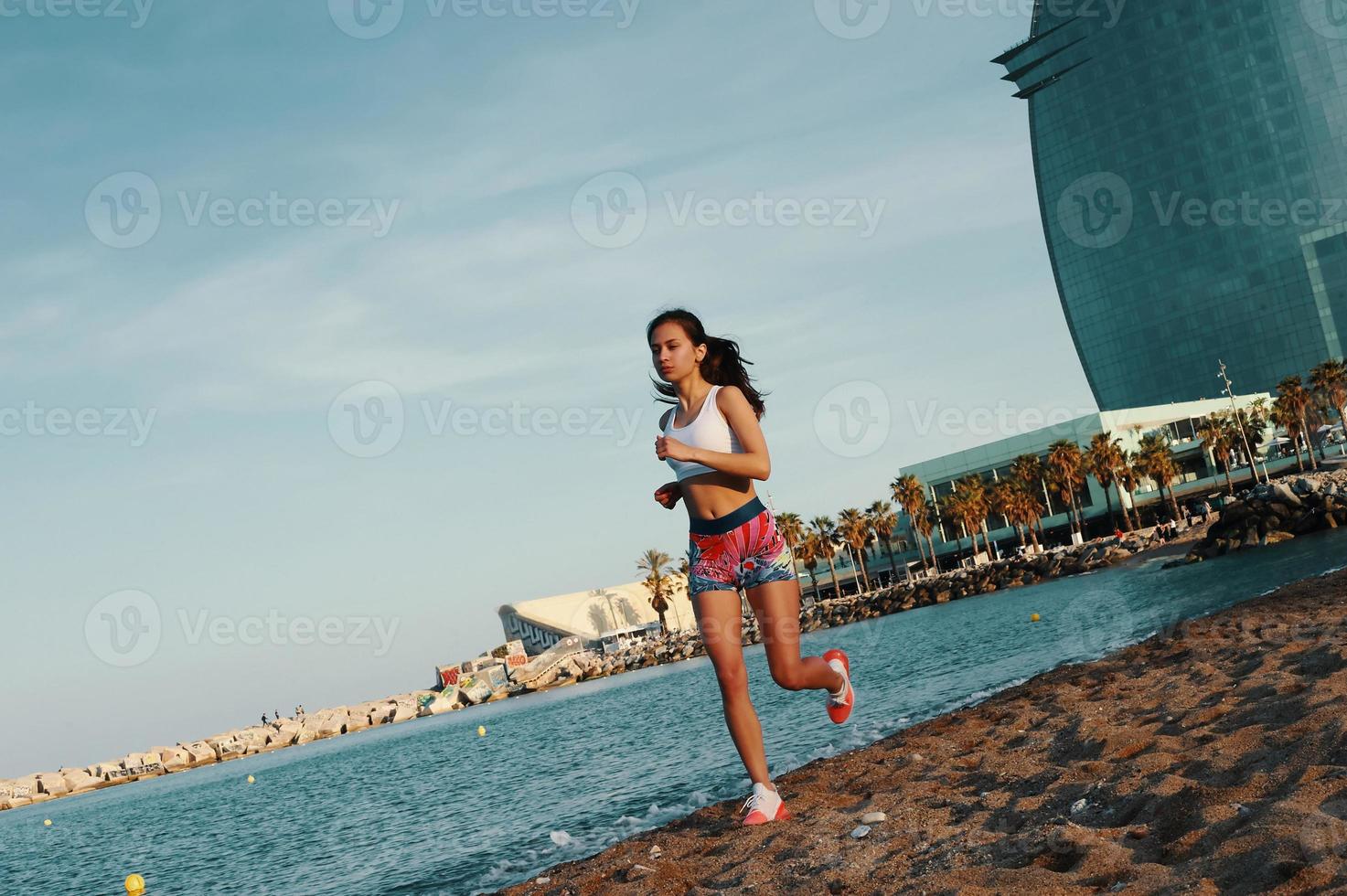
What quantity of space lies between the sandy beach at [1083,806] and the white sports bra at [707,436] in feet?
6.12

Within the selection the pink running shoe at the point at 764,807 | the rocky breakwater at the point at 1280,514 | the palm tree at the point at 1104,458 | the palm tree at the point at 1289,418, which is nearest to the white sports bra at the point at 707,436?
the pink running shoe at the point at 764,807

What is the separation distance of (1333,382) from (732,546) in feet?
256

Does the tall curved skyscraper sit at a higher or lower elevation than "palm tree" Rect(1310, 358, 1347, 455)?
higher

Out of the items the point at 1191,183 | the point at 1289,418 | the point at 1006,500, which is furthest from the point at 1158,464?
the point at 1191,183

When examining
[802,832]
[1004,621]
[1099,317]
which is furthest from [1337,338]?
[802,832]

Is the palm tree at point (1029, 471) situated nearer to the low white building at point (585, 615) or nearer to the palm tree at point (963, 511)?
the palm tree at point (963, 511)

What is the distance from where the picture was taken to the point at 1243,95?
406 feet

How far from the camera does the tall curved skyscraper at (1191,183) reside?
4749 inches

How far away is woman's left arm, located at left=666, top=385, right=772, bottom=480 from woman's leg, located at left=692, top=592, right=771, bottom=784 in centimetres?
68

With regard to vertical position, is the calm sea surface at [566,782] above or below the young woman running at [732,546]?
below

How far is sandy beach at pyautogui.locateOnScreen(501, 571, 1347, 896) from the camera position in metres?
3.38

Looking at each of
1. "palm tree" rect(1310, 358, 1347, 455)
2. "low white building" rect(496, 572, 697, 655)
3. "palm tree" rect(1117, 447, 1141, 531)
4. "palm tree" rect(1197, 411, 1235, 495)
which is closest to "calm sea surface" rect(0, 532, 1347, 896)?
"palm tree" rect(1310, 358, 1347, 455)

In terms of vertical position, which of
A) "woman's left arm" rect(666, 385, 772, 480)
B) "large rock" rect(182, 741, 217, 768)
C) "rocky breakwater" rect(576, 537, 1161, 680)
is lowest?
"large rock" rect(182, 741, 217, 768)

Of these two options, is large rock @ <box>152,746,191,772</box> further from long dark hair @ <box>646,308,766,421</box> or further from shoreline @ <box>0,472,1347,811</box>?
long dark hair @ <box>646,308,766,421</box>
